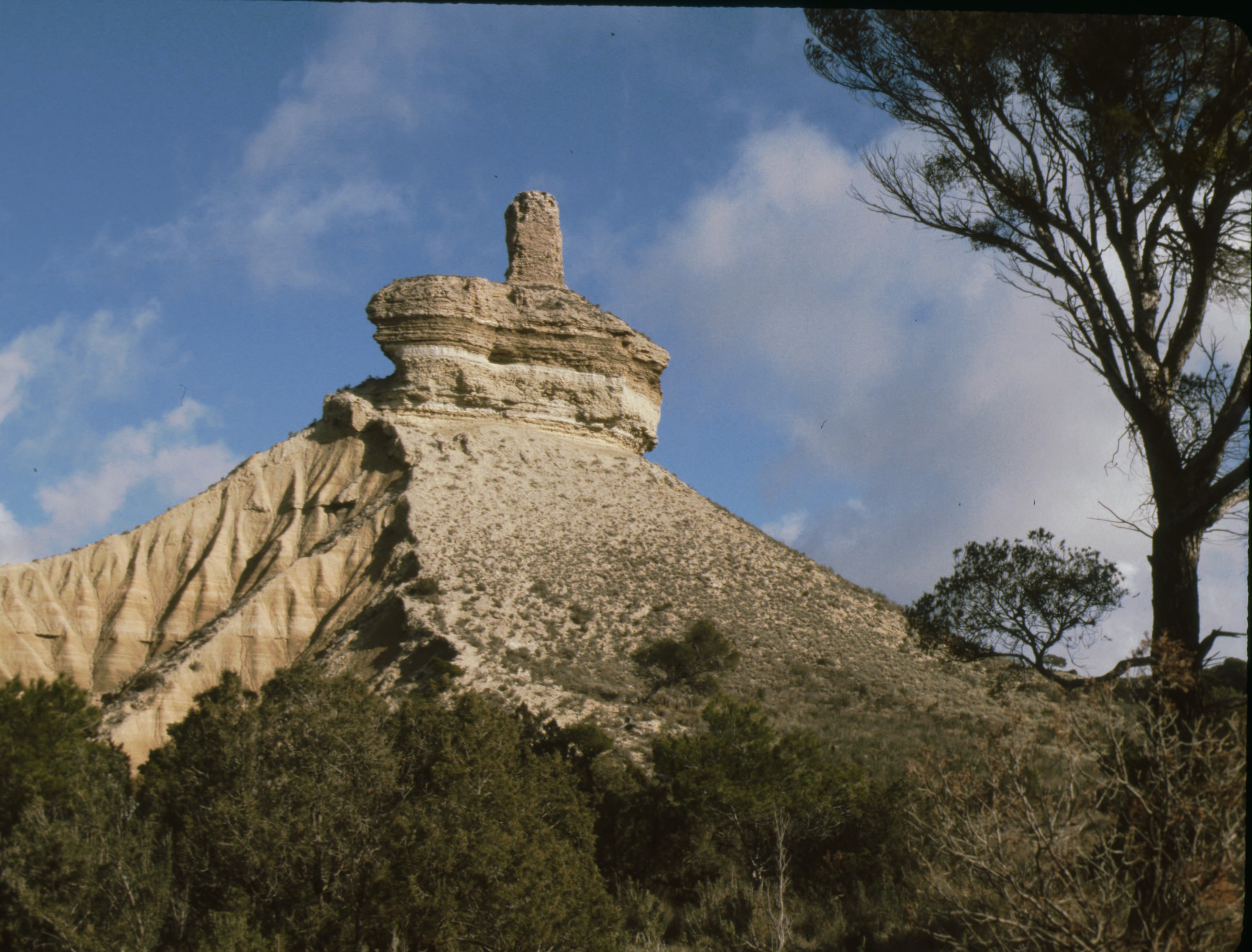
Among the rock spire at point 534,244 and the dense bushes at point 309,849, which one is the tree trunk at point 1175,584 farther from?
the rock spire at point 534,244

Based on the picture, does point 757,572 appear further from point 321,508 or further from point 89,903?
point 89,903

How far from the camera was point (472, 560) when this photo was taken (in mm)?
32812

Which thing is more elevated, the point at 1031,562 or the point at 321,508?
the point at 321,508

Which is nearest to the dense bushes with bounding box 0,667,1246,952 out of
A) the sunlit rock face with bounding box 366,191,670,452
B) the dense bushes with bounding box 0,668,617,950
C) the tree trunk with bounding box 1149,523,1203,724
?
the dense bushes with bounding box 0,668,617,950

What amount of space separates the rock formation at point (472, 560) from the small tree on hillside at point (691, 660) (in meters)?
0.67

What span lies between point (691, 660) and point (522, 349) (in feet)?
54.2

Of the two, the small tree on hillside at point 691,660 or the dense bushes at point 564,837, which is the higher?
the small tree on hillside at point 691,660

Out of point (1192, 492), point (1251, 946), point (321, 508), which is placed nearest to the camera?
point (1251, 946)

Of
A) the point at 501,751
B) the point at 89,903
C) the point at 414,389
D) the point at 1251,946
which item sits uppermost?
the point at 414,389

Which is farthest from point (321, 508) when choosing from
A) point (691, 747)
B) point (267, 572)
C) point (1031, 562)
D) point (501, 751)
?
point (1031, 562)

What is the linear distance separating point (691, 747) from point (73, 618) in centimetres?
2362

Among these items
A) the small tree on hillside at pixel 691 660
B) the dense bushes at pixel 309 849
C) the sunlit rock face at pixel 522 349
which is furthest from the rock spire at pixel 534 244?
the dense bushes at pixel 309 849

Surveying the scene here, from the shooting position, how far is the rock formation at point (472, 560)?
29.8 metres

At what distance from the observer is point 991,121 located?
1155 centimetres
